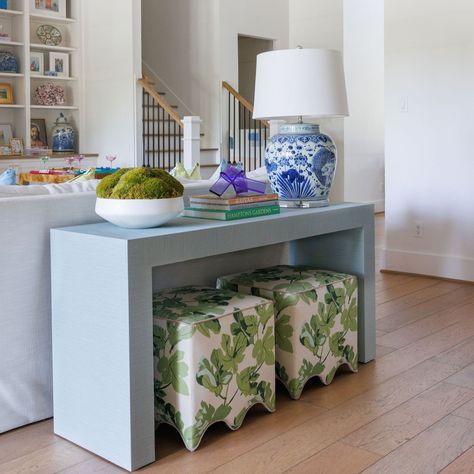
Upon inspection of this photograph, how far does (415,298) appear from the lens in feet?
14.6

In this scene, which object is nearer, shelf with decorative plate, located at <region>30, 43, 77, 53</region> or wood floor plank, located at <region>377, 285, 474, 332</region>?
wood floor plank, located at <region>377, 285, 474, 332</region>

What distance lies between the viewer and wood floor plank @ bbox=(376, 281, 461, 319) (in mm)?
4145

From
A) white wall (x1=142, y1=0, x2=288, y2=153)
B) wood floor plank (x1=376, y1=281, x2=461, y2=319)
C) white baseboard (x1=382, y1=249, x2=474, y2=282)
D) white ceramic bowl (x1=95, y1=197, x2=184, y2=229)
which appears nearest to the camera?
white ceramic bowl (x1=95, y1=197, x2=184, y2=229)

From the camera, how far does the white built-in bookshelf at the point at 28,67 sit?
7500mm

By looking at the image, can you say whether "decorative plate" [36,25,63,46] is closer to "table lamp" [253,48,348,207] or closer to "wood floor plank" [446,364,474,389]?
"table lamp" [253,48,348,207]

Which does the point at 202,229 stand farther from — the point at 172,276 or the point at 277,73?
the point at 277,73

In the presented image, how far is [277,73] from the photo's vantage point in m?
2.92

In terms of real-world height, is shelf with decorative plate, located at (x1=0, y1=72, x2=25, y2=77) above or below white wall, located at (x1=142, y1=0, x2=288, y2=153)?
below

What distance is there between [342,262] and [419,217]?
212cm

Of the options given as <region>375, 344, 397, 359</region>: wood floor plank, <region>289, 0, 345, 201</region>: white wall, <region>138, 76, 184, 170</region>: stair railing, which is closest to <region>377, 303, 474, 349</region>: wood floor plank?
<region>375, 344, 397, 359</region>: wood floor plank

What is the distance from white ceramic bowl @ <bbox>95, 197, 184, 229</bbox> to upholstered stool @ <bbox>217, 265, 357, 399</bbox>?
2.11 feet

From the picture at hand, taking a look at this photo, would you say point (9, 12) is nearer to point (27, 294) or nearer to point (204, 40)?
point (204, 40)

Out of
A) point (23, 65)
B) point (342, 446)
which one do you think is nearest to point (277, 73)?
point (342, 446)

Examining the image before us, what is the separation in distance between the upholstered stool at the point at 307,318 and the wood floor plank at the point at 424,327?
0.53m
